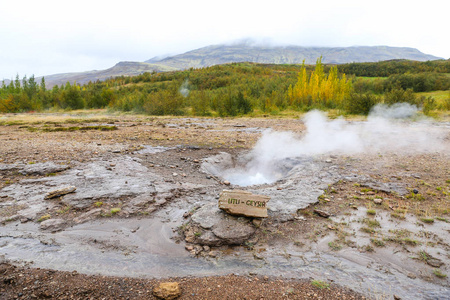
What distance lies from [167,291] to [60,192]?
431cm

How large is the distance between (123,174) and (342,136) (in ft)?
36.5

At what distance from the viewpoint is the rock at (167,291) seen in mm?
2904

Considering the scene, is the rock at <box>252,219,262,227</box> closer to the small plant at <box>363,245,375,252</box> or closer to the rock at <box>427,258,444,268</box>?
the small plant at <box>363,245,375,252</box>

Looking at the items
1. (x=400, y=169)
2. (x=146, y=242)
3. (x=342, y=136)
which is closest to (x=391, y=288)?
(x=146, y=242)

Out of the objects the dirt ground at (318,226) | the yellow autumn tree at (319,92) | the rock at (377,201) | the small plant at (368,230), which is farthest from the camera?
the yellow autumn tree at (319,92)

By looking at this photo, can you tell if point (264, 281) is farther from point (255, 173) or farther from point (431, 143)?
point (431, 143)

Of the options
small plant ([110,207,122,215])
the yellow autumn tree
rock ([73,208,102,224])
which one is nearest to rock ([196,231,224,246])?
small plant ([110,207,122,215])

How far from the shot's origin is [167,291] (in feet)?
9.66

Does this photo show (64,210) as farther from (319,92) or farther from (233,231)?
(319,92)

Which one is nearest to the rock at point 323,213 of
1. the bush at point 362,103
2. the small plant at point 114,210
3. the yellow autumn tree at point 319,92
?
the small plant at point 114,210

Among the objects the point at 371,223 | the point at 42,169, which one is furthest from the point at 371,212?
the point at 42,169

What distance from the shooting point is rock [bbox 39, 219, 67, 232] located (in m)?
4.53

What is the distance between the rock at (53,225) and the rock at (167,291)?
9.40 feet

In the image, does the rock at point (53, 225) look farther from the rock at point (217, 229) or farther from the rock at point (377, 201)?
the rock at point (377, 201)
